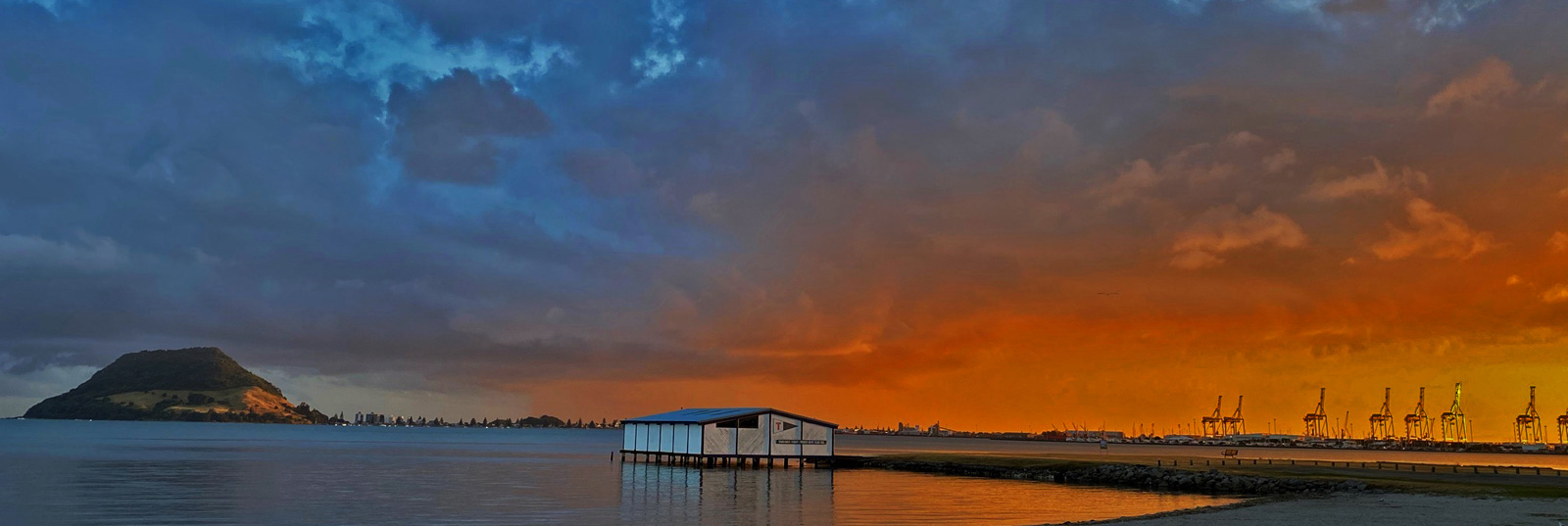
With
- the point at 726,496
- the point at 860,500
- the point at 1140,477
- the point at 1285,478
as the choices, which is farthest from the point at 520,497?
the point at 1285,478

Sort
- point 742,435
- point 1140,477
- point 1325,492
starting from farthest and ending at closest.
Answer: point 742,435 → point 1140,477 → point 1325,492

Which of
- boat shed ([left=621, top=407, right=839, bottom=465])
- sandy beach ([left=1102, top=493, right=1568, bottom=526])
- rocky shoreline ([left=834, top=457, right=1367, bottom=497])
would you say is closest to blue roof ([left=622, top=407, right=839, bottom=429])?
boat shed ([left=621, top=407, right=839, bottom=465])

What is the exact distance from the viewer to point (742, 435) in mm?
96188

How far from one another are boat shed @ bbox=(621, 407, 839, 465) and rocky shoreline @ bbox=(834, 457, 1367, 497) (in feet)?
37.8

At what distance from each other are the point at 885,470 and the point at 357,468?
52724mm

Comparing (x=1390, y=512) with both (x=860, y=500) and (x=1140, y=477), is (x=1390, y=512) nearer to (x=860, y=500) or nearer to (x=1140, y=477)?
(x=860, y=500)

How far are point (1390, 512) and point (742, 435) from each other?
59.7m

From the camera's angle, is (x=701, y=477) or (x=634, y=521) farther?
(x=701, y=477)

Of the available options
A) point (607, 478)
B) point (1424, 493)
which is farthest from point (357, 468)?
point (1424, 493)

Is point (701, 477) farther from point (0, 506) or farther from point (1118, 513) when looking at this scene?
point (0, 506)

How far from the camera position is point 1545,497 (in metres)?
50.8

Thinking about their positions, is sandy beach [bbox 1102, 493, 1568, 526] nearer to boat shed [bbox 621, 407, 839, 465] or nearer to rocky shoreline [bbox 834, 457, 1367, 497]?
rocky shoreline [bbox 834, 457, 1367, 497]

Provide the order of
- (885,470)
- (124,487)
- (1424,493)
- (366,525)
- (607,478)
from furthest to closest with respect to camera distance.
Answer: (885,470)
(607,478)
(124,487)
(1424,493)
(366,525)

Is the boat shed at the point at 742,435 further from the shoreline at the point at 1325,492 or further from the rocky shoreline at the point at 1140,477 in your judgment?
the shoreline at the point at 1325,492
